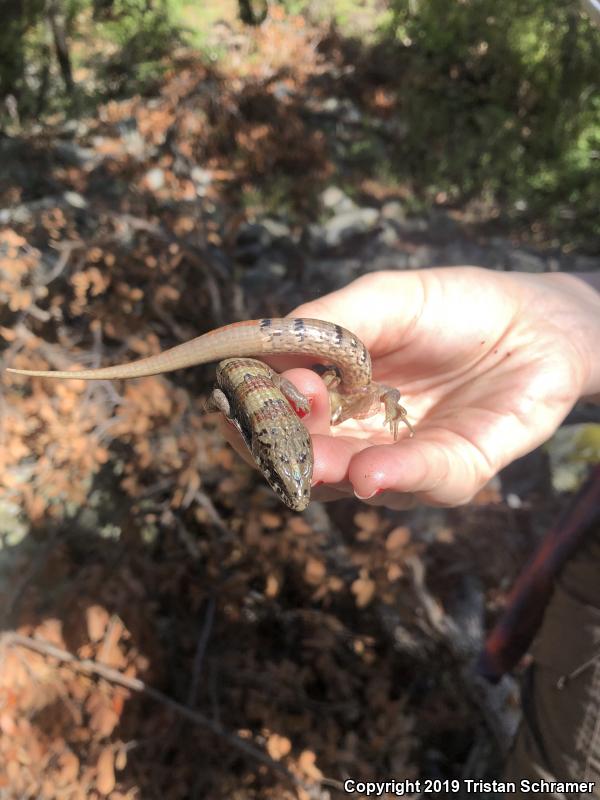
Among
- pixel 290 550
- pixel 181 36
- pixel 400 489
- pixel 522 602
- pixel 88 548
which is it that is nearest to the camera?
pixel 400 489

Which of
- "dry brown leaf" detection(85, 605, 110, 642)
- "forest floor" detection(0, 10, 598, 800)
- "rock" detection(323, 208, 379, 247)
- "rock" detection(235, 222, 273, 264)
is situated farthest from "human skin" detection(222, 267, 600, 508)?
"rock" detection(323, 208, 379, 247)

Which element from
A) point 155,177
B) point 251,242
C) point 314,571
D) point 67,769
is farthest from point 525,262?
point 67,769

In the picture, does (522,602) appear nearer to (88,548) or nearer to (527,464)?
(527,464)

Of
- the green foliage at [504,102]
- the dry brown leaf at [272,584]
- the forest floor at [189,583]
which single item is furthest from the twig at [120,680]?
the green foliage at [504,102]

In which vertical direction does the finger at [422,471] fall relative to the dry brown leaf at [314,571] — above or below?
above

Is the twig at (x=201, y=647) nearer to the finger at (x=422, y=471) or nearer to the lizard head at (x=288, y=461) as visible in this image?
the lizard head at (x=288, y=461)

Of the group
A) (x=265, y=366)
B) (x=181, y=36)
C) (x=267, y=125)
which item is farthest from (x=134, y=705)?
(x=181, y=36)
